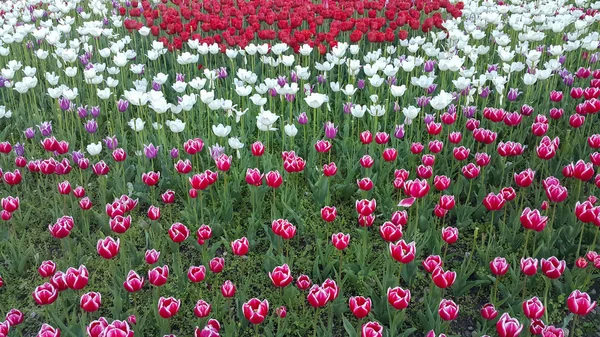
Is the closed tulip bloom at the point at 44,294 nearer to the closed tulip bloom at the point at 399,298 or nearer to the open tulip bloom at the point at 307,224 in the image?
the open tulip bloom at the point at 307,224

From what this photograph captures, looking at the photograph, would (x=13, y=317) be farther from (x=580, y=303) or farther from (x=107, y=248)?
(x=580, y=303)

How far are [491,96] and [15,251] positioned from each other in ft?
16.5

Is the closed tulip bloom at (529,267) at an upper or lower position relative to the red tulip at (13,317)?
upper

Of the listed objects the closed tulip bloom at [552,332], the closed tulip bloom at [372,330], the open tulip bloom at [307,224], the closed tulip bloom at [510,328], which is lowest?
the open tulip bloom at [307,224]

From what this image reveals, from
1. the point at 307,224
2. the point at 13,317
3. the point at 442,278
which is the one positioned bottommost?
the point at 307,224

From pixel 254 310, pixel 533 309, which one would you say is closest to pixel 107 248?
pixel 254 310

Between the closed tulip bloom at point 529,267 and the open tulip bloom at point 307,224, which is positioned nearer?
the closed tulip bloom at point 529,267

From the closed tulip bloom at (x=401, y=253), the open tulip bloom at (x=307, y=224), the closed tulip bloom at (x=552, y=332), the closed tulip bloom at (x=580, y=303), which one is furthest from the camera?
the open tulip bloom at (x=307, y=224)

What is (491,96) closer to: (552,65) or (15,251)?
(552,65)

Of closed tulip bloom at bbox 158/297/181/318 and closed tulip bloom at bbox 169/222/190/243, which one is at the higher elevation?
closed tulip bloom at bbox 169/222/190/243

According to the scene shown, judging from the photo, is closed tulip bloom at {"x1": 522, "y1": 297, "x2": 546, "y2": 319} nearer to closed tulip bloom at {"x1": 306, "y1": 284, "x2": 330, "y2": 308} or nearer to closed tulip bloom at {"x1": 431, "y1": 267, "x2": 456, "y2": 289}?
closed tulip bloom at {"x1": 431, "y1": 267, "x2": 456, "y2": 289}

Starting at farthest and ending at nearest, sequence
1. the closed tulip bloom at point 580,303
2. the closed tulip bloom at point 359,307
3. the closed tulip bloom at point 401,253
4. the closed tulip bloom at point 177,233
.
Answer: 1. the closed tulip bloom at point 177,233
2. the closed tulip bloom at point 401,253
3. the closed tulip bloom at point 359,307
4. the closed tulip bloom at point 580,303

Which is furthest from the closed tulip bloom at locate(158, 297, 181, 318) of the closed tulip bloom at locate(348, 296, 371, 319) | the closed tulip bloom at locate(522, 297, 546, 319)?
the closed tulip bloom at locate(522, 297, 546, 319)

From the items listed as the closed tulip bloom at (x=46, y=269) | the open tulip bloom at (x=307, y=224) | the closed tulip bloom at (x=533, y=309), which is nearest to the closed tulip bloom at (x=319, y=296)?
the open tulip bloom at (x=307, y=224)
